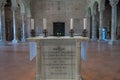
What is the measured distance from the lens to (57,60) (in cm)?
473

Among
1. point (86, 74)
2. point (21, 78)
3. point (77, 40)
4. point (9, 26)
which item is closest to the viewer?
point (77, 40)

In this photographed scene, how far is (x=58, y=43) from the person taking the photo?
4.70 meters

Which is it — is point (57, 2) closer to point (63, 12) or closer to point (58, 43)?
point (63, 12)

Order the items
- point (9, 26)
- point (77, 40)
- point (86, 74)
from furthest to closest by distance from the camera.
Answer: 1. point (9, 26)
2. point (86, 74)
3. point (77, 40)

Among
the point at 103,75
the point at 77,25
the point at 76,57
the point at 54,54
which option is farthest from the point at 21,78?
the point at 77,25

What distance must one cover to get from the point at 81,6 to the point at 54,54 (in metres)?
23.3

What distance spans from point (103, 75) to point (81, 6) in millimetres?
22443

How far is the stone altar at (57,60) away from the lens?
468 cm

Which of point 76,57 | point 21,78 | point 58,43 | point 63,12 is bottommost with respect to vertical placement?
point 21,78

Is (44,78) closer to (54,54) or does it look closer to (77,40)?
(54,54)

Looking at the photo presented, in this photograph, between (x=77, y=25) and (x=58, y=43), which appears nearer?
(x=58, y=43)

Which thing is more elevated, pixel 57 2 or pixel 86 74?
pixel 57 2

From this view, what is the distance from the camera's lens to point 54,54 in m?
4.73

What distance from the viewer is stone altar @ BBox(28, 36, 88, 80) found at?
4.68m
